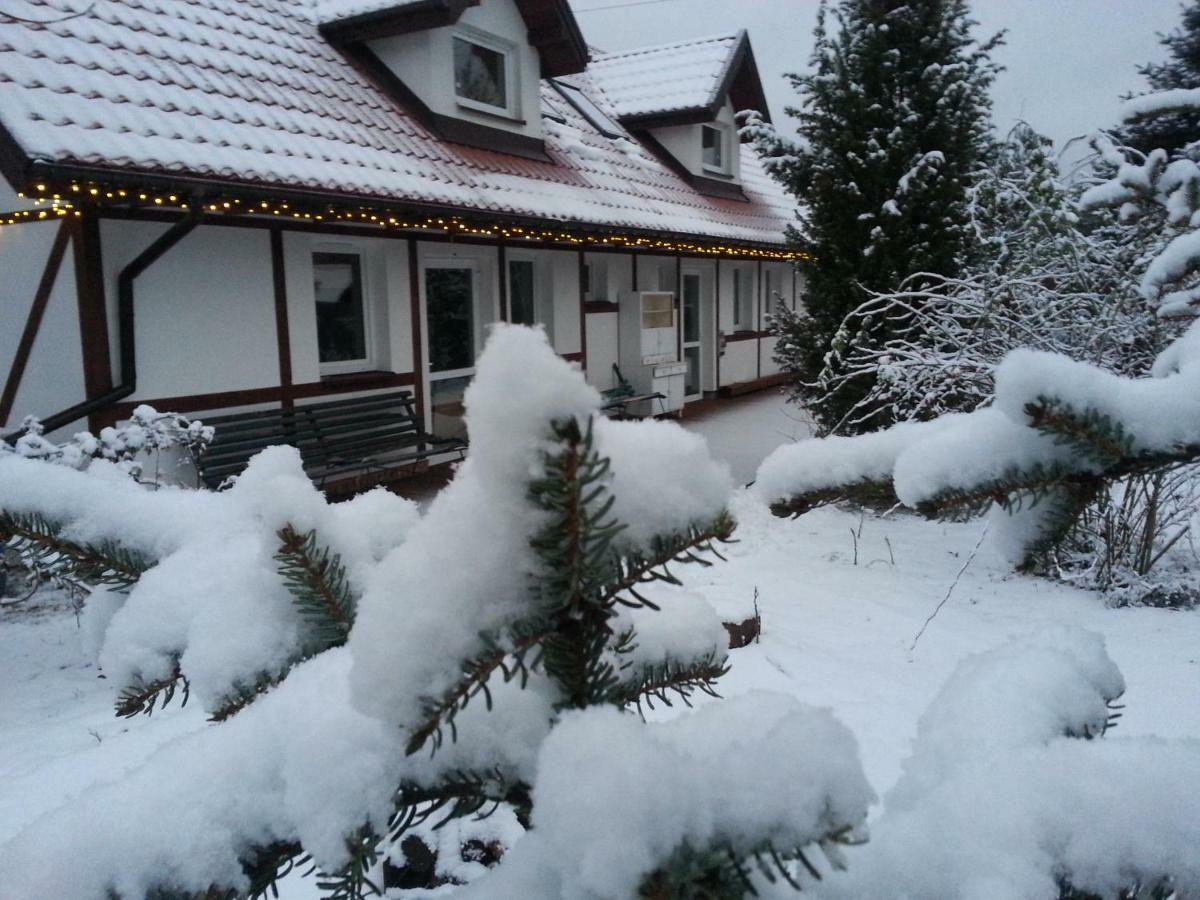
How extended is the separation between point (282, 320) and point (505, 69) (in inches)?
189

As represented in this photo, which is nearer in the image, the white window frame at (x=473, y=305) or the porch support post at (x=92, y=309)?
the porch support post at (x=92, y=309)

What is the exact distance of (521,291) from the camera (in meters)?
10.3

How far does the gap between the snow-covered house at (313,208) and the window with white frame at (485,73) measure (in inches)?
1.1

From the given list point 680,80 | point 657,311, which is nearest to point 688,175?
point 680,80

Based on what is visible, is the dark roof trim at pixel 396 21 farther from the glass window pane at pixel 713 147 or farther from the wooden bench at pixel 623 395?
the glass window pane at pixel 713 147

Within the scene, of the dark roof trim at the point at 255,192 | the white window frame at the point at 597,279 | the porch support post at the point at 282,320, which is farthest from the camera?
the white window frame at the point at 597,279

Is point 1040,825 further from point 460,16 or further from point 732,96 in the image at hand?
point 732,96

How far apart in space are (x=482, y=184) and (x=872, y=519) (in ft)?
16.6

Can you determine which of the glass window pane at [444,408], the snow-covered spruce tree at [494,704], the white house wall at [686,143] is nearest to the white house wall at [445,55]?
the glass window pane at [444,408]

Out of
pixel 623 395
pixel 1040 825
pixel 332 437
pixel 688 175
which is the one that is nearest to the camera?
pixel 1040 825

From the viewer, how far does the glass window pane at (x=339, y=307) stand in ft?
25.5

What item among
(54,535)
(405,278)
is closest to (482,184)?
(405,278)

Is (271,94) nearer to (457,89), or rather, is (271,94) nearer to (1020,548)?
(457,89)

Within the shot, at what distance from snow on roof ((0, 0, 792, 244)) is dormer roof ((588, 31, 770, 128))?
11.4 ft
